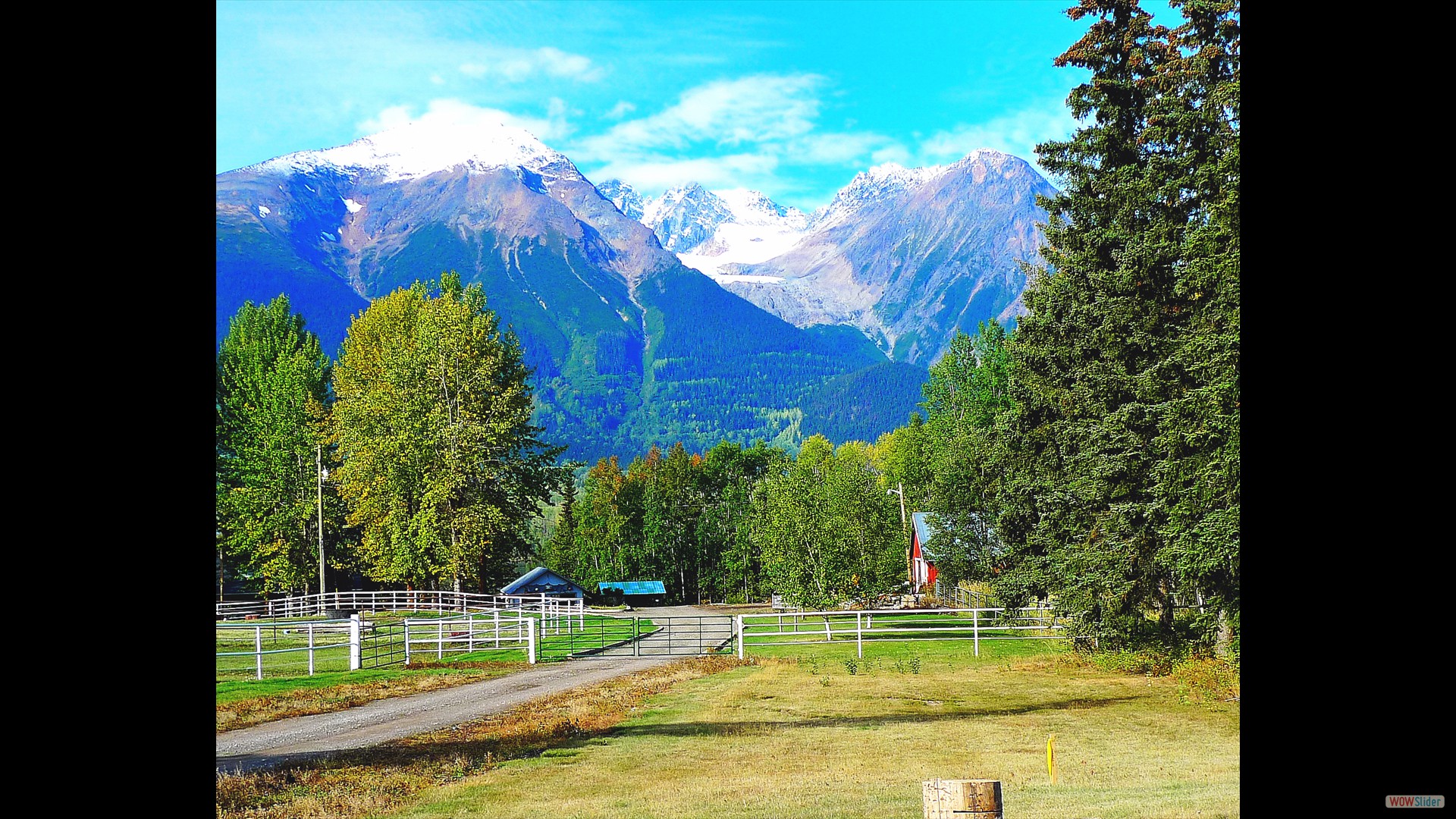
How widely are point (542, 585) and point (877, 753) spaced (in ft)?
167

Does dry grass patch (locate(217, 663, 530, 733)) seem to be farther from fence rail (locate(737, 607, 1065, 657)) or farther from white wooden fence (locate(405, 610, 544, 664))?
fence rail (locate(737, 607, 1065, 657))

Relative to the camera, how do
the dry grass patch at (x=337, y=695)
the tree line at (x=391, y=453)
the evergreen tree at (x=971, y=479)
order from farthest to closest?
the tree line at (x=391, y=453) → the evergreen tree at (x=971, y=479) → the dry grass patch at (x=337, y=695)

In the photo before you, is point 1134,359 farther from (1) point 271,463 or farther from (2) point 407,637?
(1) point 271,463

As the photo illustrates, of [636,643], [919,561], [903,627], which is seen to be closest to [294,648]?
[636,643]

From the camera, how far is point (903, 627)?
109ft

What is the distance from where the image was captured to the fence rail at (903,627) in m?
Answer: 26.1

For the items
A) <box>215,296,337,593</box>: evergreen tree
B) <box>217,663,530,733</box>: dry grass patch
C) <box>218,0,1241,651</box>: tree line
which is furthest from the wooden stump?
<box>215,296,337,593</box>: evergreen tree

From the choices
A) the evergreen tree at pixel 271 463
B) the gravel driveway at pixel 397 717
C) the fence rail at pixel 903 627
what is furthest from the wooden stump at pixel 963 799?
the evergreen tree at pixel 271 463

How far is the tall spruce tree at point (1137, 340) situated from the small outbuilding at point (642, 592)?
173ft

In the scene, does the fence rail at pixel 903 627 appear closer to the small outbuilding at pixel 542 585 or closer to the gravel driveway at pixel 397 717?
the gravel driveway at pixel 397 717

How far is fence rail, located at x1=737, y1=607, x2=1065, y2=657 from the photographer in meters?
26.1

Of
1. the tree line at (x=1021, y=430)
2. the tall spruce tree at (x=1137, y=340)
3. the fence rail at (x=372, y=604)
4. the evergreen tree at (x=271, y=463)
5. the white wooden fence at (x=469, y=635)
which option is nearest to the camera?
the tall spruce tree at (x=1137, y=340)
